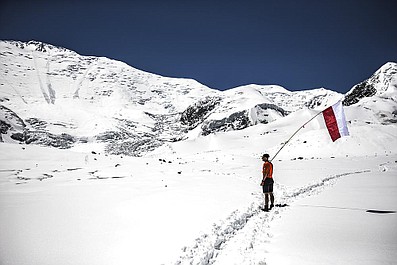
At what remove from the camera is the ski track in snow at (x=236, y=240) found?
4781 mm

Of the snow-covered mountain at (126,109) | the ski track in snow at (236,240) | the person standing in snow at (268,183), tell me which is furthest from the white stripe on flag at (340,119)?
the snow-covered mountain at (126,109)

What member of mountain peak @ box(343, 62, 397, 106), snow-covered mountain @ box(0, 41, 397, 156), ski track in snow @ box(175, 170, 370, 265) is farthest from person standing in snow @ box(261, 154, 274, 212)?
mountain peak @ box(343, 62, 397, 106)

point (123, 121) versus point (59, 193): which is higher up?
point (123, 121)

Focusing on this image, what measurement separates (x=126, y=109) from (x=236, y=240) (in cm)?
15670

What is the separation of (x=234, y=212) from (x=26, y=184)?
1009cm

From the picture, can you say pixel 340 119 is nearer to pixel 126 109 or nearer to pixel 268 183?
pixel 268 183

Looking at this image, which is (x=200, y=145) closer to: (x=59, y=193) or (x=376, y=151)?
(x=376, y=151)

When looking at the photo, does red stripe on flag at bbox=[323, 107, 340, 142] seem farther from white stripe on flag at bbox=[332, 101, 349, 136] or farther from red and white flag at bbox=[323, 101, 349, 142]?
white stripe on flag at bbox=[332, 101, 349, 136]

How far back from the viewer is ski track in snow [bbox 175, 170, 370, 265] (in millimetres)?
4781

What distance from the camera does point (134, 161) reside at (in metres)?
21.8

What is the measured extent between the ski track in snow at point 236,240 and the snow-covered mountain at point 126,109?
58.5 meters

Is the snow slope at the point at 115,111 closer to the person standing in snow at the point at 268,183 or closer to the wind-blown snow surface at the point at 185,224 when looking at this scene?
the wind-blown snow surface at the point at 185,224

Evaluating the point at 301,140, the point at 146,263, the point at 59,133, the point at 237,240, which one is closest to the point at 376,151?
the point at 301,140

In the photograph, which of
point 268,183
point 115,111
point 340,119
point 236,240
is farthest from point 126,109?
point 236,240
